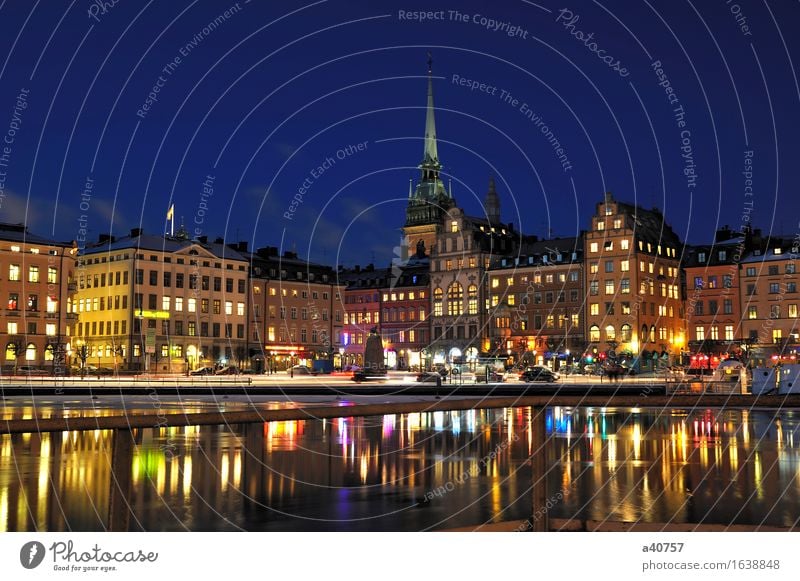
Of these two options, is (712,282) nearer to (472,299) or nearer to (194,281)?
(472,299)

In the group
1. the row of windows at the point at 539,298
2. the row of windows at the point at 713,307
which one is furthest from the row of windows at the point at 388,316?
the row of windows at the point at 713,307

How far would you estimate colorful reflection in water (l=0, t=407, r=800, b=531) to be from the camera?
12.1 metres

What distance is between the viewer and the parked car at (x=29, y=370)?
80.1 meters

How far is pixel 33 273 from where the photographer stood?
9000 centimetres

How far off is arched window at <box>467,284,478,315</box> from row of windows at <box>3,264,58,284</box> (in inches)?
2183

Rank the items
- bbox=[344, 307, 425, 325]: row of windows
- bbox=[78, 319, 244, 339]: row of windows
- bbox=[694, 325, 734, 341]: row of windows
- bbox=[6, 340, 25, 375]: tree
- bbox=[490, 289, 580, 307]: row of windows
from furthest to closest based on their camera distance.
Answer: bbox=[344, 307, 425, 325]: row of windows < bbox=[490, 289, 580, 307]: row of windows < bbox=[694, 325, 734, 341]: row of windows < bbox=[78, 319, 244, 339]: row of windows < bbox=[6, 340, 25, 375]: tree

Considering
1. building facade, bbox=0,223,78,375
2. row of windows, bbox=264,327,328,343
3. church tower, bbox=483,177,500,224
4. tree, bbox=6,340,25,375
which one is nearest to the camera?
tree, bbox=6,340,25,375

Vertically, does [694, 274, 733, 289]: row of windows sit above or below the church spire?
below

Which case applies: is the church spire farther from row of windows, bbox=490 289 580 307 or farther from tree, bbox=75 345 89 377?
tree, bbox=75 345 89 377

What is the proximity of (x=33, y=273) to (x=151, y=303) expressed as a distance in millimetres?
15990

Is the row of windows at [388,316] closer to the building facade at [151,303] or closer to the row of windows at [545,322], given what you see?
the row of windows at [545,322]

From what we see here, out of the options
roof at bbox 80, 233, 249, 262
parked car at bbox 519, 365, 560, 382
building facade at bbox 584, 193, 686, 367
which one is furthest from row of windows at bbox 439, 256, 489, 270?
parked car at bbox 519, 365, 560, 382
